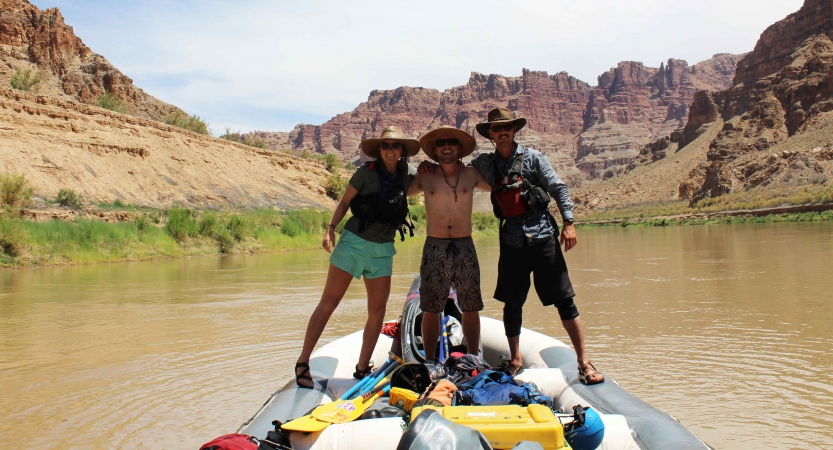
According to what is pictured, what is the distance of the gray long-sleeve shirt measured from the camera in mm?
4355

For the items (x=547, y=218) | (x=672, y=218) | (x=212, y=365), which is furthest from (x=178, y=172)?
(x=672, y=218)

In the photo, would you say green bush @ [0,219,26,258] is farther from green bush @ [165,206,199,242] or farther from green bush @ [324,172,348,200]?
green bush @ [324,172,348,200]

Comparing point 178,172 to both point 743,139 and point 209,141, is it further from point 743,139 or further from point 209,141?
point 743,139

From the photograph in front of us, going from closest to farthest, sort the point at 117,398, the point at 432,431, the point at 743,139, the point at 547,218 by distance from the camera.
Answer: the point at 432,431 < the point at 547,218 < the point at 117,398 < the point at 743,139

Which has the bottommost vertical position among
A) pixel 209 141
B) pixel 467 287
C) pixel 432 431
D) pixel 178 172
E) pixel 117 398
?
pixel 117 398

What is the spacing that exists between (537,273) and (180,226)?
21.6 metres

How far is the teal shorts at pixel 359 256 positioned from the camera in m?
4.47

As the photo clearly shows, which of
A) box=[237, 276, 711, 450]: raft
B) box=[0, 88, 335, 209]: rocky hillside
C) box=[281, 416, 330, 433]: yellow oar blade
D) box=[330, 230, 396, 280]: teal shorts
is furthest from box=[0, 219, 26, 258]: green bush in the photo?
box=[281, 416, 330, 433]: yellow oar blade

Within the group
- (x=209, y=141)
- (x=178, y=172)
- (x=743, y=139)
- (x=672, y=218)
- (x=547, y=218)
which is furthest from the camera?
(x=743, y=139)

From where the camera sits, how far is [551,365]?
454cm

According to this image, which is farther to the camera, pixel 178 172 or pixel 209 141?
pixel 209 141

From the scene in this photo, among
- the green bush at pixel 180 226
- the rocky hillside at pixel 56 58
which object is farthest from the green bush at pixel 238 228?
the rocky hillside at pixel 56 58

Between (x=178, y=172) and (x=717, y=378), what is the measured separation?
33179 mm

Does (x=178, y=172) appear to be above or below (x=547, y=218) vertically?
above
